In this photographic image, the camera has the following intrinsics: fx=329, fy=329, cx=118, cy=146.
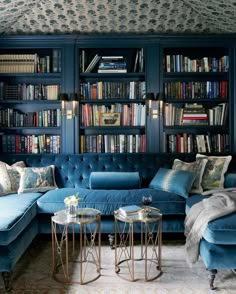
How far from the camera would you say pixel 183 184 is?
134 inches

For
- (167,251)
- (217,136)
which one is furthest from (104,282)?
(217,136)

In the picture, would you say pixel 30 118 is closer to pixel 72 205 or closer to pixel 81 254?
pixel 72 205

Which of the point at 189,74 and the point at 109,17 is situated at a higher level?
the point at 109,17

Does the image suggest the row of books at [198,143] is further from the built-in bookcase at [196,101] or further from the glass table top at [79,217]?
the glass table top at [79,217]

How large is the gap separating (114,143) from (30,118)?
1167 millimetres

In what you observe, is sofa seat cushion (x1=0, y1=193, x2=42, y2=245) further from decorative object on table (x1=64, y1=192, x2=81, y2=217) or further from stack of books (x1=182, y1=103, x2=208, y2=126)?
stack of books (x1=182, y1=103, x2=208, y2=126)

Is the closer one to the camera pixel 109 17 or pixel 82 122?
pixel 109 17

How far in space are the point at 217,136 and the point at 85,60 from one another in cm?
203

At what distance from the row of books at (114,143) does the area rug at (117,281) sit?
1.68 m

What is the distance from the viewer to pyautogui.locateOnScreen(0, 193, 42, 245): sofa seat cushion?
2373 millimetres

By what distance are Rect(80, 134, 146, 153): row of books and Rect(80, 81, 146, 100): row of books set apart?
0.52 m

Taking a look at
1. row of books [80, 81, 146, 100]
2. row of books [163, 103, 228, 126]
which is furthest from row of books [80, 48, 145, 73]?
row of books [163, 103, 228, 126]

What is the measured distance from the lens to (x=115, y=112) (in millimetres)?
4391

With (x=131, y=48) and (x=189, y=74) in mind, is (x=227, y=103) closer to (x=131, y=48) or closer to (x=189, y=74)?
(x=189, y=74)
